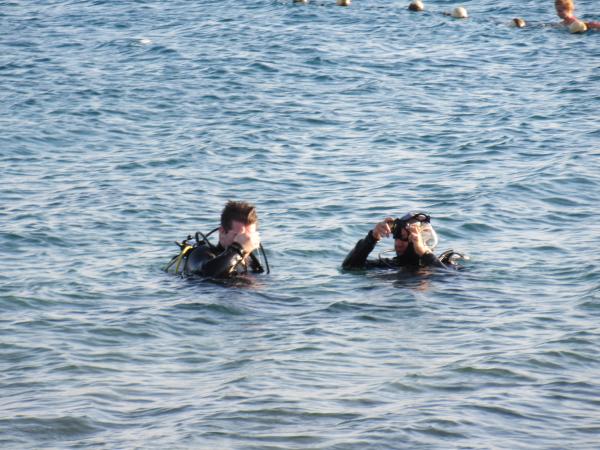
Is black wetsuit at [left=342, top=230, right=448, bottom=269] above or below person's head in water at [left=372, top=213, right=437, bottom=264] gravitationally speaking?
below

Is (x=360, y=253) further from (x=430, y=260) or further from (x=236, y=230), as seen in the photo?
(x=236, y=230)

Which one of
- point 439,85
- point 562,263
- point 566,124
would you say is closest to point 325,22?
point 439,85

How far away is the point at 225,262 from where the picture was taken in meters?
10.1

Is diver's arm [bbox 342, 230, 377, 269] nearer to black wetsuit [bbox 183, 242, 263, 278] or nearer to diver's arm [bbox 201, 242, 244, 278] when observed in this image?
black wetsuit [bbox 183, 242, 263, 278]

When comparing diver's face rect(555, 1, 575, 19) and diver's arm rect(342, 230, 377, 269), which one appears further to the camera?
diver's face rect(555, 1, 575, 19)

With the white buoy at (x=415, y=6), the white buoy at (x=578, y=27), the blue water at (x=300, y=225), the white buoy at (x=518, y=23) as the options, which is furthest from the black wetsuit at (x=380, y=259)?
the white buoy at (x=415, y=6)

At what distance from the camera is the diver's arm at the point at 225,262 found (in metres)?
10.1

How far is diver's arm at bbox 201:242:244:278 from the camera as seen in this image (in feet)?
33.2

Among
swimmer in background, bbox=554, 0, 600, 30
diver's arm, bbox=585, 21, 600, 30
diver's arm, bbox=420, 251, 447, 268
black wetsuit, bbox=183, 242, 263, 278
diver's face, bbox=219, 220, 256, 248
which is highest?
swimmer in background, bbox=554, 0, 600, 30

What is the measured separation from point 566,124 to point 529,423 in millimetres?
11257

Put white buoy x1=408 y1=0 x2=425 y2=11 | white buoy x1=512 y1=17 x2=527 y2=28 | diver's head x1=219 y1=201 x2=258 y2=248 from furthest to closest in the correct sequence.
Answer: white buoy x1=408 y1=0 x2=425 y2=11, white buoy x1=512 y1=17 x2=527 y2=28, diver's head x1=219 y1=201 x2=258 y2=248

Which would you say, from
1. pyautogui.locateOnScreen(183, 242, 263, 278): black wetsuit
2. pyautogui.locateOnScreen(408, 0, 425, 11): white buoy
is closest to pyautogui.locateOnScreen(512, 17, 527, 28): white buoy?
pyautogui.locateOnScreen(408, 0, 425, 11): white buoy

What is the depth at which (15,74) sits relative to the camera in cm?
2127

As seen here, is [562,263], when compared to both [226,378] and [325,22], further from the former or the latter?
[325,22]
